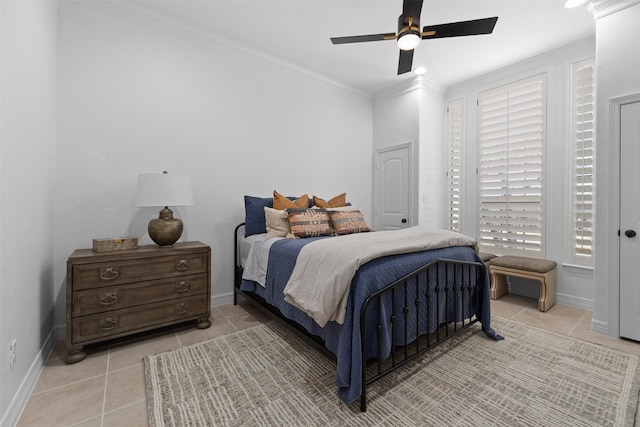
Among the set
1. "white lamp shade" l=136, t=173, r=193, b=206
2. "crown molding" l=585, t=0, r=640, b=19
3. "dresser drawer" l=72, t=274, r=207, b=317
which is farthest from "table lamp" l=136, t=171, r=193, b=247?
"crown molding" l=585, t=0, r=640, b=19

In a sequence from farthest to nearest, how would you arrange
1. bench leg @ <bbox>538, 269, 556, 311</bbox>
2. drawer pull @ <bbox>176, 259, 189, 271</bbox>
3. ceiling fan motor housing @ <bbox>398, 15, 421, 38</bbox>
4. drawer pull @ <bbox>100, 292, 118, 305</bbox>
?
bench leg @ <bbox>538, 269, 556, 311</bbox>, drawer pull @ <bbox>176, 259, 189, 271</bbox>, drawer pull @ <bbox>100, 292, 118, 305</bbox>, ceiling fan motor housing @ <bbox>398, 15, 421, 38</bbox>

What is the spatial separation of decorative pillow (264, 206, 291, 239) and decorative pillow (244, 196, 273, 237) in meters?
0.19

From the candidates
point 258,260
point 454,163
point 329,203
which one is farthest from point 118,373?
point 454,163

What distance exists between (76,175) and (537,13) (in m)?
4.46

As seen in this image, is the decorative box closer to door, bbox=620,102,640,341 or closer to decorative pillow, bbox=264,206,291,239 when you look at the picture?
decorative pillow, bbox=264,206,291,239

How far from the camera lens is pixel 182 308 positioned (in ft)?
8.17

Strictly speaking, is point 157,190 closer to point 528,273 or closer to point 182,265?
point 182,265

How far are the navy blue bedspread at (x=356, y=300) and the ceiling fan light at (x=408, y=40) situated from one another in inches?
60.0

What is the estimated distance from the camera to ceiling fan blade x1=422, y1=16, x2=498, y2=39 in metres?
2.03

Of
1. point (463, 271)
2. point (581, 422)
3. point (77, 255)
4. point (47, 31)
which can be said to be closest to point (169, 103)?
point (47, 31)

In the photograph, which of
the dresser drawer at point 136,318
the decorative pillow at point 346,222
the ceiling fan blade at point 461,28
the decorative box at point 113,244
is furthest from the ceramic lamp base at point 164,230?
the ceiling fan blade at point 461,28

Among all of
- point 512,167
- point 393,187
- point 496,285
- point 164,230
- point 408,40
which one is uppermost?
point 408,40

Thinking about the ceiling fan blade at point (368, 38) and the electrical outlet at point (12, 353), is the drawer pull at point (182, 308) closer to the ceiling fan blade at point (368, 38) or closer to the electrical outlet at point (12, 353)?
the electrical outlet at point (12, 353)

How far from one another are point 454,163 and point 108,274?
14.4 feet
